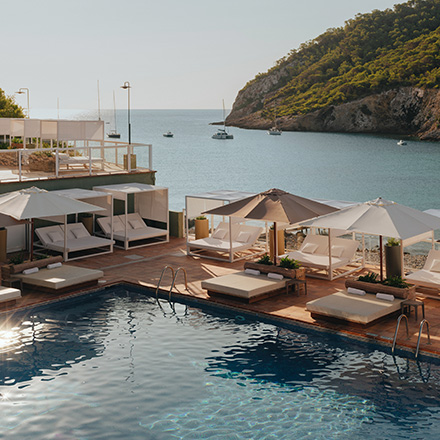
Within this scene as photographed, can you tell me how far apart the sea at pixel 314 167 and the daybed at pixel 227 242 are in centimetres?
3723

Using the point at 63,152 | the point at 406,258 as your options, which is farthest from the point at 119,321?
the point at 406,258

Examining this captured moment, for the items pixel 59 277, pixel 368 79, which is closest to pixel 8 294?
pixel 59 277

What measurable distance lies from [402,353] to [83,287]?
708cm

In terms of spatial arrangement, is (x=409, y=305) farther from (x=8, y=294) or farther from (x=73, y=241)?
(x=73, y=241)

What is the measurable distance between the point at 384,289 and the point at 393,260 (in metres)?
2.36

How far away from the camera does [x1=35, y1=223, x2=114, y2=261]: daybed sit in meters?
16.9

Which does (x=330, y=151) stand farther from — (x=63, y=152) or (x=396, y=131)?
(x=63, y=152)

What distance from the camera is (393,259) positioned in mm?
14258

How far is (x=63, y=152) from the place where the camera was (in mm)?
21578

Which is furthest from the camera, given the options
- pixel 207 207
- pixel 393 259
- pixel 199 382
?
pixel 207 207

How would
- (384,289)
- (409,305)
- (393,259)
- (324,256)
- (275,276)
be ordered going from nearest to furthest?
1. (409,305)
2. (384,289)
3. (275,276)
4. (393,259)
5. (324,256)

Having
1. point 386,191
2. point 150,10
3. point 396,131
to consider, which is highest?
point 150,10

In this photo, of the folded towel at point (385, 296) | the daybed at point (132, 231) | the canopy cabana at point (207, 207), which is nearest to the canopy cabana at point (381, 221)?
the folded towel at point (385, 296)

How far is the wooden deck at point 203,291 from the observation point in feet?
36.4
